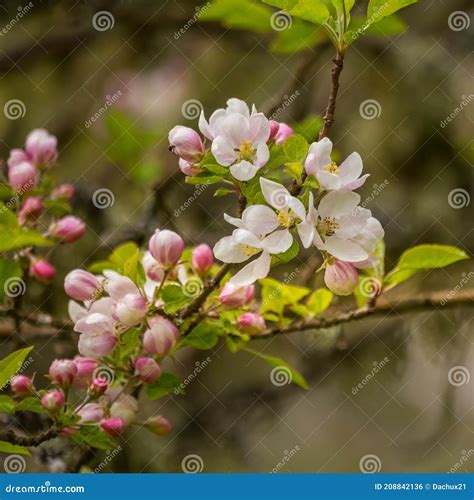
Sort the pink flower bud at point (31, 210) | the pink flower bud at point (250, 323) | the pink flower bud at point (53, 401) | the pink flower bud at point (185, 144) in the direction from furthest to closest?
the pink flower bud at point (31, 210), the pink flower bud at point (250, 323), the pink flower bud at point (53, 401), the pink flower bud at point (185, 144)

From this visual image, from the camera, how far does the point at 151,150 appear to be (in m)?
2.57

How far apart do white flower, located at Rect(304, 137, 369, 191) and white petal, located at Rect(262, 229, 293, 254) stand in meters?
0.09

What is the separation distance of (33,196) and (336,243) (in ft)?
2.76

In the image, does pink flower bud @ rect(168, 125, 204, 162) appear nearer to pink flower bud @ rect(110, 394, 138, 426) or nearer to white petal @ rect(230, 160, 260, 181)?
white petal @ rect(230, 160, 260, 181)

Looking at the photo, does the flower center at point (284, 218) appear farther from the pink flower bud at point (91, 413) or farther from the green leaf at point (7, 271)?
the green leaf at point (7, 271)

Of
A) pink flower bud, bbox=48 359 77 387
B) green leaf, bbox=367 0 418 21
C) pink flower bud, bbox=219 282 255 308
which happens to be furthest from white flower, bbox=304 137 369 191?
pink flower bud, bbox=48 359 77 387

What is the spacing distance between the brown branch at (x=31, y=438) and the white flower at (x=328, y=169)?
0.63 meters

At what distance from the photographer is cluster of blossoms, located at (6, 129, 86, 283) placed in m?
1.80

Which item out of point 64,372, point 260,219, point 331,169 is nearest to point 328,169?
point 331,169

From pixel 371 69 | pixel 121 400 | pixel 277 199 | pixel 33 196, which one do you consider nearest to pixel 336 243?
pixel 277 199

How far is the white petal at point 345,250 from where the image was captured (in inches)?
49.4

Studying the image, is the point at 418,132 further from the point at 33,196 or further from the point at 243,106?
the point at 243,106

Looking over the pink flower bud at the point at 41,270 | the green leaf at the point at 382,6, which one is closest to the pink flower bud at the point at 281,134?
the green leaf at the point at 382,6

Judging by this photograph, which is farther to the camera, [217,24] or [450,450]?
[217,24]
